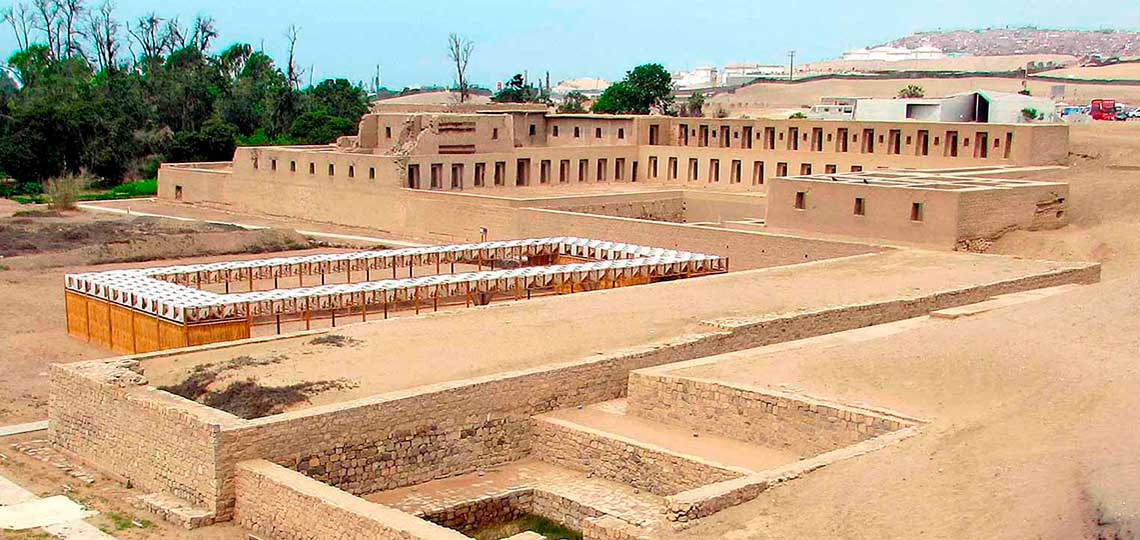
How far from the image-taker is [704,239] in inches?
1022

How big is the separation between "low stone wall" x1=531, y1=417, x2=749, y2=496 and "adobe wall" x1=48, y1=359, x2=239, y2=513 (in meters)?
3.55

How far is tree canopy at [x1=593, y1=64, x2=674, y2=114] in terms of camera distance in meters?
69.6

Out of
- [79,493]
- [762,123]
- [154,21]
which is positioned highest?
[154,21]

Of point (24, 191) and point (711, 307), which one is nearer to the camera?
point (711, 307)

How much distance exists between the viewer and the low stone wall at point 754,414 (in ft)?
42.0

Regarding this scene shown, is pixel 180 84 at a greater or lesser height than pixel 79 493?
greater

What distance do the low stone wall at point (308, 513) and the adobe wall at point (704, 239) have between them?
14.2m

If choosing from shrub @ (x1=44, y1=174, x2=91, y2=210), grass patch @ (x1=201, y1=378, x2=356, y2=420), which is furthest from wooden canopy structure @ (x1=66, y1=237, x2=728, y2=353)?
shrub @ (x1=44, y1=174, x2=91, y2=210)

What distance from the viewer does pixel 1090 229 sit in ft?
82.9

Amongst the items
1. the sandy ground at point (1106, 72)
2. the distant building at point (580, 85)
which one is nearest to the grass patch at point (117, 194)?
the sandy ground at point (1106, 72)

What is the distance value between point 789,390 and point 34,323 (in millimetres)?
14987

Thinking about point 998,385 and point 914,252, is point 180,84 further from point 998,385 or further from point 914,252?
point 998,385

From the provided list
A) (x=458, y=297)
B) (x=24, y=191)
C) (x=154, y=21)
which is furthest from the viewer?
(x=154, y=21)

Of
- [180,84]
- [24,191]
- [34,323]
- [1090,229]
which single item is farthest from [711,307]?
[180,84]
